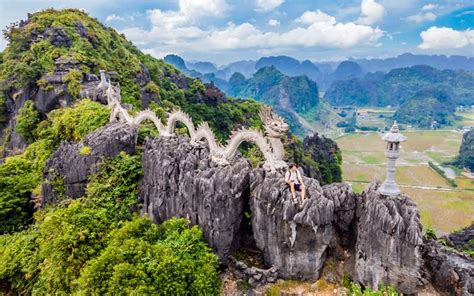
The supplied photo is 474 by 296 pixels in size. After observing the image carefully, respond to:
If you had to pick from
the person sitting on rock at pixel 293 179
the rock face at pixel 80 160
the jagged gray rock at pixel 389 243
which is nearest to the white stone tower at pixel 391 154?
the jagged gray rock at pixel 389 243

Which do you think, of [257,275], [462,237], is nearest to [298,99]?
[462,237]

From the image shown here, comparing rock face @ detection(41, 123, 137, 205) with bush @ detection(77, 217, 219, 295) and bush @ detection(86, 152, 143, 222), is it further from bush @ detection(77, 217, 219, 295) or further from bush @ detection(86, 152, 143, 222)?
bush @ detection(77, 217, 219, 295)

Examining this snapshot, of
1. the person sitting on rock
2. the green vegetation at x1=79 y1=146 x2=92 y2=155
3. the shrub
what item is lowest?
the green vegetation at x1=79 y1=146 x2=92 y2=155

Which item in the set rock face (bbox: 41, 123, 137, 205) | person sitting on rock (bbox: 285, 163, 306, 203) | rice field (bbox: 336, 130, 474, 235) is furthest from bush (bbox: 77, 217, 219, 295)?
rice field (bbox: 336, 130, 474, 235)

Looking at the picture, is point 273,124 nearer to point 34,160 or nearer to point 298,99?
point 34,160

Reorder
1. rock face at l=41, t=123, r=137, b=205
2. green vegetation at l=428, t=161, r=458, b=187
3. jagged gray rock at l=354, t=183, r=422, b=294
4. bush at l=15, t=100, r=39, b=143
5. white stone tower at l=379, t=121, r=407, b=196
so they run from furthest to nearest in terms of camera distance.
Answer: green vegetation at l=428, t=161, r=458, b=187 < bush at l=15, t=100, r=39, b=143 < rock face at l=41, t=123, r=137, b=205 < white stone tower at l=379, t=121, r=407, b=196 < jagged gray rock at l=354, t=183, r=422, b=294

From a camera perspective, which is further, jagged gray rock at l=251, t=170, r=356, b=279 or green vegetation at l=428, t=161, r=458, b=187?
green vegetation at l=428, t=161, r=458, b=187

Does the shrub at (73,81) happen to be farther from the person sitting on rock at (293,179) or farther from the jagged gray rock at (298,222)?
the person sitting on rock at (293,179)
